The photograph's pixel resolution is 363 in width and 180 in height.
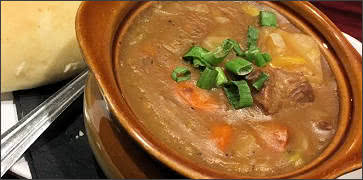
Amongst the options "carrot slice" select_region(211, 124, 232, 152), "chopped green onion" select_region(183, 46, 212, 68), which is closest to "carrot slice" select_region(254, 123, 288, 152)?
"carrot slice" select_region(211, 124, 232, 152)

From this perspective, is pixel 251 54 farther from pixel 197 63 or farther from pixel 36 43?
pixel 36 43

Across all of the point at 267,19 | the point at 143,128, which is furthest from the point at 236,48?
the point at 143,128

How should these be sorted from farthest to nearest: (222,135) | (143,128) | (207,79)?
(207,79) < (222,135) < (143,128)

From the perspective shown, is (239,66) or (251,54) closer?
(239,66)

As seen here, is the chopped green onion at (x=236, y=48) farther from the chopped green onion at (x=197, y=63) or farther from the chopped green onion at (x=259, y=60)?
the chopped green onion at (x=197, y=63)

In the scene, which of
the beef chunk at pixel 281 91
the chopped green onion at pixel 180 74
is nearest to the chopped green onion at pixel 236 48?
the beef chunk at pixel 281 91

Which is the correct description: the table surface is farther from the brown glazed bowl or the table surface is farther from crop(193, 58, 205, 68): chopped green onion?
crop(193, 58, 205, 68): chopped green onion

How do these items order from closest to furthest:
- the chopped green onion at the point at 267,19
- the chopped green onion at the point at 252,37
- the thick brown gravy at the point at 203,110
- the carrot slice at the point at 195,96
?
the thick brown gravy at the point at 203,110 < the carrot slice at the point at 195,96 < the chopped green onion at the point at 252,37 < the chopped green onion at the point at 267,19
